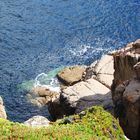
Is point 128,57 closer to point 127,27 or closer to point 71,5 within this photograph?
point 127,27

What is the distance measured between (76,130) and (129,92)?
36.7ft

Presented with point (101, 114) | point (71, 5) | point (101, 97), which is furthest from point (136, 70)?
point (71, 5)

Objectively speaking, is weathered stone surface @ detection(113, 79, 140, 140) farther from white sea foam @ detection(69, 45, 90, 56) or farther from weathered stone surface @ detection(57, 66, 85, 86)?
white sea foam @ detection(69, 45, 90, 56)

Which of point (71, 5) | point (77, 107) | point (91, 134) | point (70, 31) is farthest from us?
point (71, 5)

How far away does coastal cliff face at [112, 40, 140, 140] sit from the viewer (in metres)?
31.5

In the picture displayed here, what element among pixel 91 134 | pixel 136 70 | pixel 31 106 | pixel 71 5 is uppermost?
pixel 71 5

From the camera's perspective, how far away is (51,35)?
210 ft

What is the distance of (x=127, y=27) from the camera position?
219ft

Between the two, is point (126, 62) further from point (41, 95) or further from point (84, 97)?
point (41, 95)

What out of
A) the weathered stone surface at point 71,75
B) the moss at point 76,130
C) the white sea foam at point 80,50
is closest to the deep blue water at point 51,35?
the white sea foam at point 80,50

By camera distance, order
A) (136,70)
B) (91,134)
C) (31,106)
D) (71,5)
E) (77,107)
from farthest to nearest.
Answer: (71,5), (31,106), (77,107), (136,70), (91,134)

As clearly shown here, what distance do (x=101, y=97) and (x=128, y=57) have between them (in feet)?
21.7

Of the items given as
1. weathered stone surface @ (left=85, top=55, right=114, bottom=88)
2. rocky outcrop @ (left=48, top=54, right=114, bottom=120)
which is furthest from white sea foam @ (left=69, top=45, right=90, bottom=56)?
weathered stone surface @ (left=85, top=55, right=114, bottom=88)

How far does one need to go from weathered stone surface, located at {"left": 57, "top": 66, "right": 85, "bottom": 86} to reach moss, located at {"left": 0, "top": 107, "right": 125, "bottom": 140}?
94.2ft
